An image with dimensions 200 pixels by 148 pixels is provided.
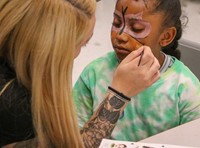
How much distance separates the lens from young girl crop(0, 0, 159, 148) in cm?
89

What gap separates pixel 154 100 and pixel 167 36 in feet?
0.67

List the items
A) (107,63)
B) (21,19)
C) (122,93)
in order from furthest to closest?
(107,63) → (122,93) → (21,19)

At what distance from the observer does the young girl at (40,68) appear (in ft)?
2.93

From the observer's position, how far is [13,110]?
95 cm

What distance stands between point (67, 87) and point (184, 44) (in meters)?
0.69

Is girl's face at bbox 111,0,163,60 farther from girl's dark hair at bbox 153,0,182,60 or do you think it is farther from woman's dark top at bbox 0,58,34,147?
woman's dark top at bbox 0,58,34,147

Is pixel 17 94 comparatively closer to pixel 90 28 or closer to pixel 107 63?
pixel 90 28

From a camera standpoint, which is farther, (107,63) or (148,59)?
(107,63)

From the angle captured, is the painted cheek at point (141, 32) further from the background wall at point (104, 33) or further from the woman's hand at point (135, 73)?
the background wall at point (104, 33)

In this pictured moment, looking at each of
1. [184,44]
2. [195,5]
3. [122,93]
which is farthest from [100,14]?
[122,93]

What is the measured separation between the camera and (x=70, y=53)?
936mm

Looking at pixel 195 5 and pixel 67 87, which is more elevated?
pixel 67 87

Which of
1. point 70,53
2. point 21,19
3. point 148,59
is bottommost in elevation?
point 148,59

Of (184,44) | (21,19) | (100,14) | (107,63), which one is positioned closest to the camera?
(21,19)
